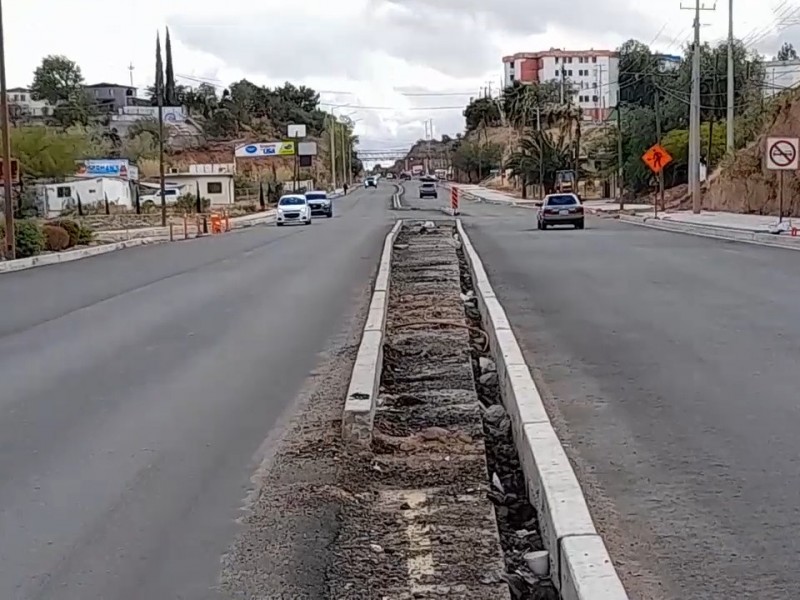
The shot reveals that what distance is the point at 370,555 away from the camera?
19.1 feet

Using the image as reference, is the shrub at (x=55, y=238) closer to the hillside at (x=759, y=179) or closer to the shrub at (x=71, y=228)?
the shrub at (x=71, y=228)

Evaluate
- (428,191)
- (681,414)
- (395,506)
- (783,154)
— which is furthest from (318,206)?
(395,506)

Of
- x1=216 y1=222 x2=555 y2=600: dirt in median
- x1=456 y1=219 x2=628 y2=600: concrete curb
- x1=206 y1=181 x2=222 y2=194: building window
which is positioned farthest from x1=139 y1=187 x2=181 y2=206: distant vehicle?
x1=456 y1=219 x2=628 y2=600: concrete curb

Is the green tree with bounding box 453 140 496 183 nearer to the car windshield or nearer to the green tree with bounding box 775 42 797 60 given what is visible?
the green tree with bounding box 775 42 797 60

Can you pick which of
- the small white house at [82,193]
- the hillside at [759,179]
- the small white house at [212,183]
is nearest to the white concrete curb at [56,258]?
the hillside at [759,179]

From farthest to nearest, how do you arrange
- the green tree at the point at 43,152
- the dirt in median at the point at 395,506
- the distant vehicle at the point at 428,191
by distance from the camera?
the distant vehicle at the point at 428,191, the green tree at the point at 43,152, the dirt in median at the point at 395,506

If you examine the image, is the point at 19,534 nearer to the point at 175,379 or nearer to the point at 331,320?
the point at 175,379

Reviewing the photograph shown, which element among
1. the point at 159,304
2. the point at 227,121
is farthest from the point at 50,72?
the point at 159,304

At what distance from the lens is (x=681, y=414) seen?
29.6 ft

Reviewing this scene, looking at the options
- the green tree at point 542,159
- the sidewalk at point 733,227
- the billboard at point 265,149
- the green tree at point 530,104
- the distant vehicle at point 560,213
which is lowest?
the sidewalk at point 733,227

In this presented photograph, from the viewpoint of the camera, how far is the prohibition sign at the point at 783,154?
35.0 metres

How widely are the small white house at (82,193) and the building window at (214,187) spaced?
15.5m

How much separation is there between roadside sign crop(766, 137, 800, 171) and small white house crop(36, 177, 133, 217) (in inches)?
2218

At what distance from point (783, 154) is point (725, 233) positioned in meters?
4.27
